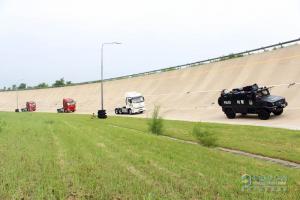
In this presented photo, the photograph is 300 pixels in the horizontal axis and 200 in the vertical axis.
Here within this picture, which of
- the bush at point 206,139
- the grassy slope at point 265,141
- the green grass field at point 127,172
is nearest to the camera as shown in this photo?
the green grass field at point 127,172

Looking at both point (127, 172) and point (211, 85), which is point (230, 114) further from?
point (127, 172)

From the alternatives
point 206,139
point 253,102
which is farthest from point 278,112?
point 206,139

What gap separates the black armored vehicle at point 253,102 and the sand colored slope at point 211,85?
2.42 feet

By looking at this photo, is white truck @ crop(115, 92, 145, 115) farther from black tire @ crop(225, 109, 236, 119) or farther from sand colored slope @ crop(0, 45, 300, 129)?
black tire @ crop(225, 109, 236, 119)

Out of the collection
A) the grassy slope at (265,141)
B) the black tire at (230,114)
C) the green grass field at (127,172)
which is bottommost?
the grassy slope at (265,141)

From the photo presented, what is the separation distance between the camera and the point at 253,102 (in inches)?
1261

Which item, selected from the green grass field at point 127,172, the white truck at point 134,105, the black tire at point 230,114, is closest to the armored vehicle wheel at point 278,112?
the black tire at point 230,114

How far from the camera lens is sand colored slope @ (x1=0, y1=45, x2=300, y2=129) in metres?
37.0

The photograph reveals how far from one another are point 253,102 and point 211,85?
20.9 meters

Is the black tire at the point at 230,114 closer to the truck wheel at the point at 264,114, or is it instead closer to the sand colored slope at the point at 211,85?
the sand colored slope at the point at 211,85

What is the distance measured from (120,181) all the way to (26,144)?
7611 millimetres

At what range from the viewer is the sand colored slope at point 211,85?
37.0 metres

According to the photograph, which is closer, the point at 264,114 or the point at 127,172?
the point at 127,172

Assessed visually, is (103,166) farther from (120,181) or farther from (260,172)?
(260,172)
